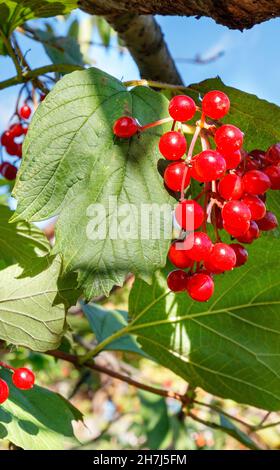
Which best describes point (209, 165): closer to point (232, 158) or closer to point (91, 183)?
point (232, 158)

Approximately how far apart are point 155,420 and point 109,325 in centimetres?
87

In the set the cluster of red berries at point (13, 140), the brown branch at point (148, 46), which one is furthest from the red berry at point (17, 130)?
the brown branch at point (148, 46)

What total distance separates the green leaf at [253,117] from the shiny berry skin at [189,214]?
0.32 metres

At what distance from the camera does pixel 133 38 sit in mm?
2307

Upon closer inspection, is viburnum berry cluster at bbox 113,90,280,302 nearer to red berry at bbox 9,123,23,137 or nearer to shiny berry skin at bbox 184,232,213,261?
shiny berry skin at bbox 184,232,213,261

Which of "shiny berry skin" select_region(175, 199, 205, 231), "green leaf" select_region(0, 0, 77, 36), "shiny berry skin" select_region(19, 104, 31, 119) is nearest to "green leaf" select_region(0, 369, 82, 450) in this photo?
"shiny berry skin" select_region(175, 199, 205, 231)

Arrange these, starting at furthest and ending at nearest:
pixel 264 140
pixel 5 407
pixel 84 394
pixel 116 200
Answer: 1. pixel 84 394
2. pixel 5 407
3. pixel 264 140
4. pixel 116 200

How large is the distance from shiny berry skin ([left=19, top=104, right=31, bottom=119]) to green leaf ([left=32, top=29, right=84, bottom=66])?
401 millimetres

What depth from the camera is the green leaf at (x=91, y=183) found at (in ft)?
3.79

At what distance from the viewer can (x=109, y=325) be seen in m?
2.25

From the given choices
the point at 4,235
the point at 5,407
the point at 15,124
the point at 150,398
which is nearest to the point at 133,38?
the point at 15,124

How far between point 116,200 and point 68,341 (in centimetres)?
93

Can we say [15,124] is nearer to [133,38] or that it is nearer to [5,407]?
[133,38]

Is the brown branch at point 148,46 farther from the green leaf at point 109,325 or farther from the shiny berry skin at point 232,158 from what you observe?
the shiny berry skin at point 232,158
